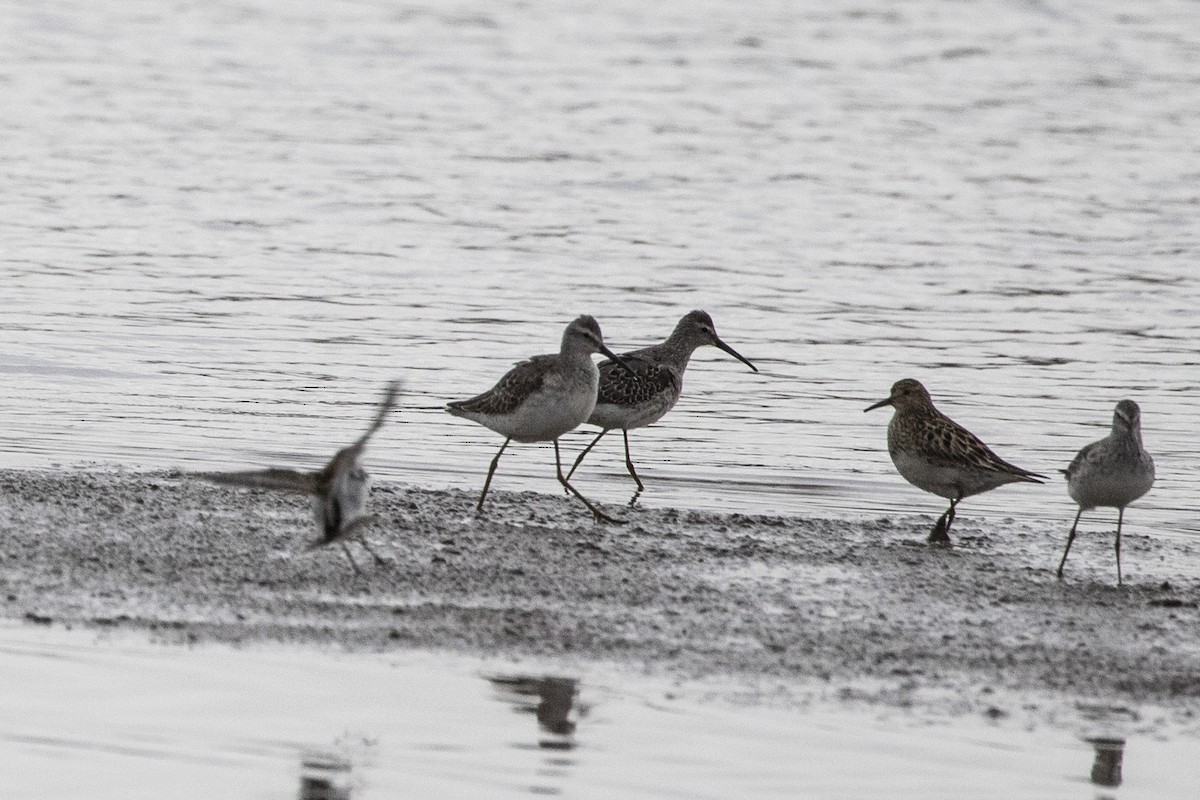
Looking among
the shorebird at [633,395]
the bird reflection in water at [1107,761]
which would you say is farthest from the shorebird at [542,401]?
the bird reflection in water at [1107,761]

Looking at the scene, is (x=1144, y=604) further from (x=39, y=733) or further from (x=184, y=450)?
(x=184, y=450)

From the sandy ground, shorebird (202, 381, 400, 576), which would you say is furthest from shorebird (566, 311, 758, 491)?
shorebird (202, 381, 400, 576)

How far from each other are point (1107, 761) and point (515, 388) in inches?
190

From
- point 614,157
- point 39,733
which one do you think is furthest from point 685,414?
point 614,157

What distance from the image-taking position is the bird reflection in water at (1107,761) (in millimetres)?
6766

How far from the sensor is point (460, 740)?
6949 mm

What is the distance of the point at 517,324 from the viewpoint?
17078mm

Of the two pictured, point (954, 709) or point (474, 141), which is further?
point (474, 141)

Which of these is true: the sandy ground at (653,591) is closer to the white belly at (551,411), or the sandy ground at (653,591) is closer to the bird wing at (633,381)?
the white belly at (551,411)

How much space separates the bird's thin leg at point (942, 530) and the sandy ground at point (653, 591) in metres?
0.10

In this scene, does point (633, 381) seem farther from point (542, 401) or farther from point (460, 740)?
point (460, 740)

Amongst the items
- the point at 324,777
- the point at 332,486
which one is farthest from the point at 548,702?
the point at 332,486

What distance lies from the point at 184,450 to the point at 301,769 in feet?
19.5

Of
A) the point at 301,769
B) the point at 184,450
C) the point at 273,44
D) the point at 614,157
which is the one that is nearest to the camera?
the point at 301,769
